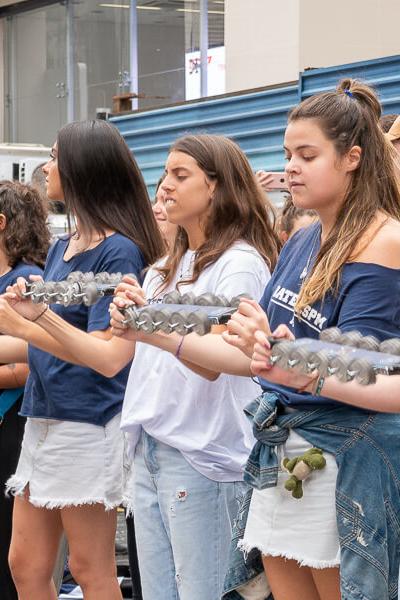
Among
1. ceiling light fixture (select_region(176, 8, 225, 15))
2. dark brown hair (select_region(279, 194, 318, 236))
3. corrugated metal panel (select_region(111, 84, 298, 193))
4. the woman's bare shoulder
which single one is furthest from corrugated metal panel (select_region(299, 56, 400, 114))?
ceiling light fixture (select_region(176, 8, 225, 15))

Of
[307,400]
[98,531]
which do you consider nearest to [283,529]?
[307,400]

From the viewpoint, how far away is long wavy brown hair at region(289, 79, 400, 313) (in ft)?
8.93

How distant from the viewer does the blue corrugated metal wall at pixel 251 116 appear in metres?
7.18

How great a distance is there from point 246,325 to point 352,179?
0.51 meters

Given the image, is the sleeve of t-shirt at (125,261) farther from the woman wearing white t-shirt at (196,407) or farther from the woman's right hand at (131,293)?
the woman's right hand at (131,293)

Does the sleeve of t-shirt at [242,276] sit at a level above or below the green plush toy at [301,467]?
above

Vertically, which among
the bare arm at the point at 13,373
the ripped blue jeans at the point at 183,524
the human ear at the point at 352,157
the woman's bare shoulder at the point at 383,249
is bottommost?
the ripped blue jeans at the point at 183,524

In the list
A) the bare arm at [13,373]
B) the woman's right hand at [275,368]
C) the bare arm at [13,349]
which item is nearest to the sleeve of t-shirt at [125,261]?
the bare arm at [13,349]

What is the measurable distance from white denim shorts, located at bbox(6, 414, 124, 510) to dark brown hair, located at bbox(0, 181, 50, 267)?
996 millimetres

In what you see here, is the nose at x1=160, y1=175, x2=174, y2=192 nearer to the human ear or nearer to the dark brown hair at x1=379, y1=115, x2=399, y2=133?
the human ear

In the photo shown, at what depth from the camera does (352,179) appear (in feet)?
9.25

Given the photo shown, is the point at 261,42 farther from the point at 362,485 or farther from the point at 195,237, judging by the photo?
the point at 362,485

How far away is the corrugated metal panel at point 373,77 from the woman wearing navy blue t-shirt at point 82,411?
3178 mm

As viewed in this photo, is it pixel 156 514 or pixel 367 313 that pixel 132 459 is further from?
pixel 367 313
